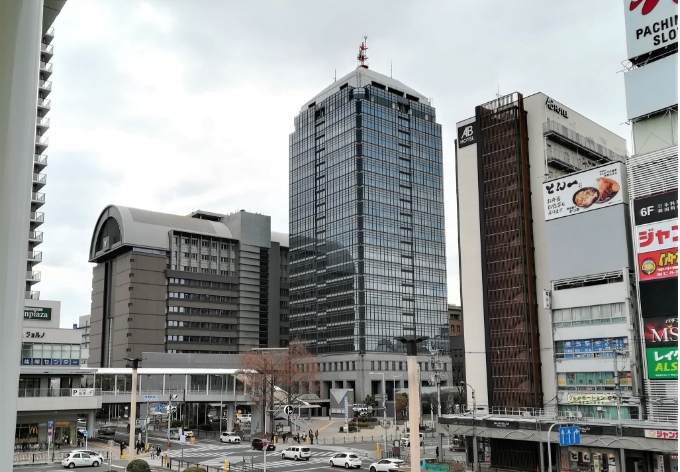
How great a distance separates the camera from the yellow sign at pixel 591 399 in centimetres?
6738

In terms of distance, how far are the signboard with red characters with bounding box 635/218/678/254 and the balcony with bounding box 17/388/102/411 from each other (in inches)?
2673

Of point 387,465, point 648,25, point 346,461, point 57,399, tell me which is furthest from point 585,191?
point 57,399

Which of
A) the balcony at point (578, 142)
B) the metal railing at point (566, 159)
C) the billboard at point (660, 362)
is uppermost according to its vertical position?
the balcony at point (578, 142)

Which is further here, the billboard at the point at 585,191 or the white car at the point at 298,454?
the white car at the point at 298,454

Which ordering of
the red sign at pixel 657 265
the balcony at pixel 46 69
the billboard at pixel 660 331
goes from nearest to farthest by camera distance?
the billboard at pixel 660 331 → the red sign at pixel 657 265 → the balcony at pixel 46 69

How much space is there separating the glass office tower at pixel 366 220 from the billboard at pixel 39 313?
7713 centimetres

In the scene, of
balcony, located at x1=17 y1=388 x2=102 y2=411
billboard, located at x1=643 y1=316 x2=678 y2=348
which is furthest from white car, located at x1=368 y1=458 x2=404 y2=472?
balcony, located at x1=17 y1=388 x2=102 y2=411

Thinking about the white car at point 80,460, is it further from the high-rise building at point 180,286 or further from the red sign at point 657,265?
the high-rise building at point 180,286

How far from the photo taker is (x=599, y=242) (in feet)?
234

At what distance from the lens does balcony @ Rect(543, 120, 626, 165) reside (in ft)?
266

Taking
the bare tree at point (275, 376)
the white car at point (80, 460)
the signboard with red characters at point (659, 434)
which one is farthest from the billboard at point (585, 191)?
the white car at point (80, 460)

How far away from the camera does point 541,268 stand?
79125 mm

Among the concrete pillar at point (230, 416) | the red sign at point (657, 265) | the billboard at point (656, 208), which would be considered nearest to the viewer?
the red sign at point (657, 265)

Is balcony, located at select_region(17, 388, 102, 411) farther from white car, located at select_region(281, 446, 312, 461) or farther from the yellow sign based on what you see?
the yellow sign
